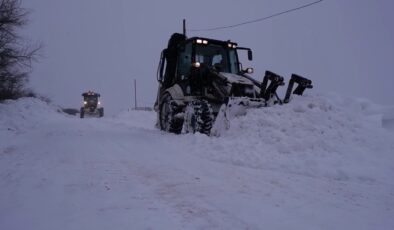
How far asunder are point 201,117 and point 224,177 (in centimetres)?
407

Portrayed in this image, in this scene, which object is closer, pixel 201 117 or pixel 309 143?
pixel 309 143

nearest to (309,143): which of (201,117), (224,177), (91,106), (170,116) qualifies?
(224,177)

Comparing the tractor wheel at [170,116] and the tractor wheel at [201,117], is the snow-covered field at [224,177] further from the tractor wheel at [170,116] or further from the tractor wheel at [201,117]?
the tractor wheel at [170,116]

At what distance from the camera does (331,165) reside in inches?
255

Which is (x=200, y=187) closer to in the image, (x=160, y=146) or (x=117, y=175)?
(x=117, y=175)

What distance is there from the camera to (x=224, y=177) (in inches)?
227

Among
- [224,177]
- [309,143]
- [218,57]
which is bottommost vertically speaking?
[224,177]

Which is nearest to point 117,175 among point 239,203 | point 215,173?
point 215,173

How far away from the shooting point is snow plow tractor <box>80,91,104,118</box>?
110ft

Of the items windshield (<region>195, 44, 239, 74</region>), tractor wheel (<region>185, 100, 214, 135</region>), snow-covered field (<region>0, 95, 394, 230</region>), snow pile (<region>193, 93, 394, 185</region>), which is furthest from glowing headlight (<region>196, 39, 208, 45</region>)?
snow pile (<region>193, 93, 394, 185</region>)

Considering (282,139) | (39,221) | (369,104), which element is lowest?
(39,221)

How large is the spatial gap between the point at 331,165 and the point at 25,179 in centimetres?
497

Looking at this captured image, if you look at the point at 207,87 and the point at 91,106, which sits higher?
the point at 207,87

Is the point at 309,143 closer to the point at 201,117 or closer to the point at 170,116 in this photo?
the point at 201,117
